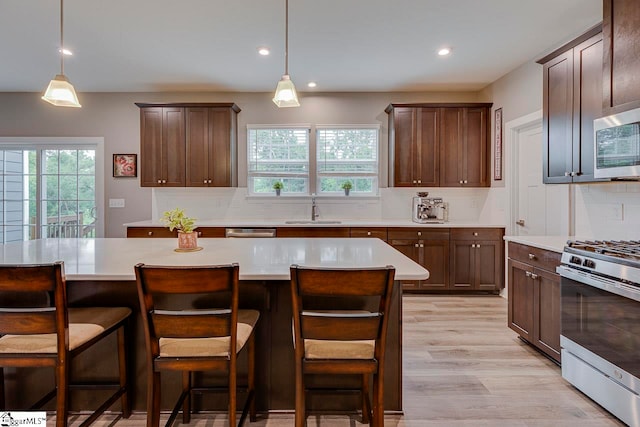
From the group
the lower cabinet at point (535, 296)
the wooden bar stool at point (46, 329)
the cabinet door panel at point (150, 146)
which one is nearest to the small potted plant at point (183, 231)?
the wooden bar stool at point (46, 329)

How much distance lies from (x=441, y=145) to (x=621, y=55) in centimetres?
252

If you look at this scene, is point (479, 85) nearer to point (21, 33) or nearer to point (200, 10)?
point (200, 10)

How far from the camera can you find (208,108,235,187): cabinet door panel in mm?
4668

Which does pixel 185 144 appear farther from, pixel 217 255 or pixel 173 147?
pixel 217 255

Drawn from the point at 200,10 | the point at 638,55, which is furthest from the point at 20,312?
the point at 638,55

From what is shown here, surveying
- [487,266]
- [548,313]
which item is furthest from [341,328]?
[487,266]

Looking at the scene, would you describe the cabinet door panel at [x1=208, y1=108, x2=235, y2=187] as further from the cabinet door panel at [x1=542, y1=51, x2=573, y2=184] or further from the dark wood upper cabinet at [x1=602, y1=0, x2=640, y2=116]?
the dark wood upper cabinet at [x1=602, y1=0, x2=640, y2=116]

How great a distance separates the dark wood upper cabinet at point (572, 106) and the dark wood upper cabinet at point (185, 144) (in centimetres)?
361

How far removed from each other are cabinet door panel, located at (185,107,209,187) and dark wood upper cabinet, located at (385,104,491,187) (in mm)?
2526

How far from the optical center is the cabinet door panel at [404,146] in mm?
4684

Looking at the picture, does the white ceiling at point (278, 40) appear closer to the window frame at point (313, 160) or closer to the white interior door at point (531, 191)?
the window frame at point (313, 160)

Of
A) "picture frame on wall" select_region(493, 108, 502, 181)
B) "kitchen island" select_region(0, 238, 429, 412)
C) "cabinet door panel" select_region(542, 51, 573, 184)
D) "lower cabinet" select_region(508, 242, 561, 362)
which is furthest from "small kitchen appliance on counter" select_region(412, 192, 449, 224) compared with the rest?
"kitchen island" select_region(0, 238, 429, 412)

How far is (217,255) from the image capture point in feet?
6.93

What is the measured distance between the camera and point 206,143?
468cm
